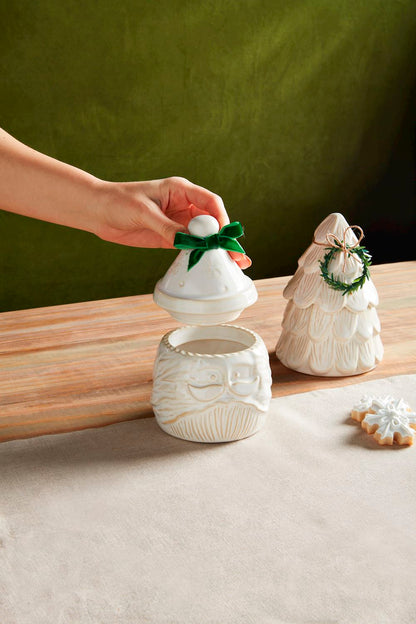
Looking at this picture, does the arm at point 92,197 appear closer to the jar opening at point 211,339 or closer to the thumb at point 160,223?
the thumb at point 160,223

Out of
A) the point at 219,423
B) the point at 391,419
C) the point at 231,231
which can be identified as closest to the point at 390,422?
the point at 391,419

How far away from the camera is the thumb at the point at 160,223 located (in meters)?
1.00

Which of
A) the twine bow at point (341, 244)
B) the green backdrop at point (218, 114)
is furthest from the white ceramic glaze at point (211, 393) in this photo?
the green backdrop at point (218, 114)

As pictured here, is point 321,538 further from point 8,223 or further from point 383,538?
point 8,223

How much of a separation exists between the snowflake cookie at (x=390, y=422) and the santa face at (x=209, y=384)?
14 centimetres

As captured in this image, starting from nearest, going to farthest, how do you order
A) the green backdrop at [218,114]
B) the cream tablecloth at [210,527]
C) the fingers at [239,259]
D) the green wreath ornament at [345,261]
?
the cream tablecloth at [210,527], the fingers at [239,259], the green wreath ornament at [345,261], the green backdrop at [218,114]

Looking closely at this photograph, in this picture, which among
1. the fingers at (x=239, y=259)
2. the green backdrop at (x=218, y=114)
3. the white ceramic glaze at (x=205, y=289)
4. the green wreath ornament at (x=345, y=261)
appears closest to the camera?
the white ceramic glaze at (x=205, y=289)

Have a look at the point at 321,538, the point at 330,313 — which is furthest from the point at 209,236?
the point at 321,538

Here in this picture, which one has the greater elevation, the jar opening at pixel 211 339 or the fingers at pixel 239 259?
the fingers at pixel 239 259

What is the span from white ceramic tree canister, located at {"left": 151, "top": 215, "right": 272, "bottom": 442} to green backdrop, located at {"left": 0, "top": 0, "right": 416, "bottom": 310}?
201 cm

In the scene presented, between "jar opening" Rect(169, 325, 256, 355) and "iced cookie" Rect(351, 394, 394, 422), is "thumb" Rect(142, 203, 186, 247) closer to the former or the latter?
"jar opening" Rect(169, 325, 256, 355)

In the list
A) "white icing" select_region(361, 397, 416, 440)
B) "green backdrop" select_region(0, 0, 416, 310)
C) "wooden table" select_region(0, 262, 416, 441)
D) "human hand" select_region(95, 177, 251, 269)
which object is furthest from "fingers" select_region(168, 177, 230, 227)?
"green backdrop" select_region(0, 0, 416, 310)

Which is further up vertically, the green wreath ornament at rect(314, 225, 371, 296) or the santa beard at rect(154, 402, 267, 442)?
the green wreath ornament at rect(314, 225, 371, 296)

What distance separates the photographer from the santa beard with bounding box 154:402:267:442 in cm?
89
